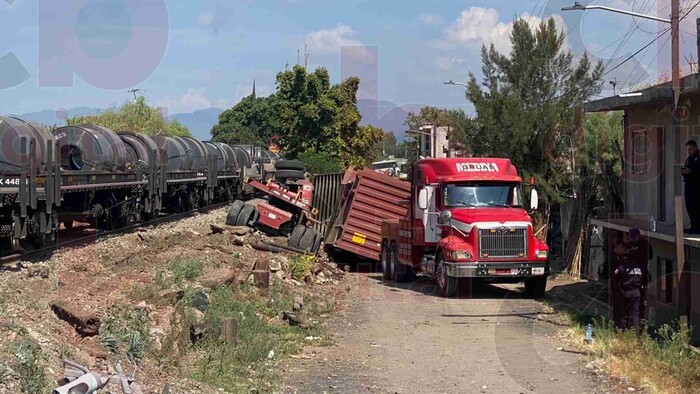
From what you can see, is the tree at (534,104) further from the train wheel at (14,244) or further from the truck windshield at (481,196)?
the train wheel at (14,244)

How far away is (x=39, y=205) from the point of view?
18.7 meters

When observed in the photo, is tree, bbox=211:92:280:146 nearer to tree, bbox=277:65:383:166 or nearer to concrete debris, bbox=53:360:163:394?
tree, bbox=277:65:383:166

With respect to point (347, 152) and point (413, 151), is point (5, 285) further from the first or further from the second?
point (413, 151)

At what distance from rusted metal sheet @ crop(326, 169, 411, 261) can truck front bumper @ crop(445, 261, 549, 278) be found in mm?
6189

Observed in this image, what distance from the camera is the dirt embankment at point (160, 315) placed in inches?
334

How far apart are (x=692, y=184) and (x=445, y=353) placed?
4.72 meters

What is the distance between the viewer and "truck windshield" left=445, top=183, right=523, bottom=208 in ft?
62.3

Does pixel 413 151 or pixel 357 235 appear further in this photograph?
pixel 413 151

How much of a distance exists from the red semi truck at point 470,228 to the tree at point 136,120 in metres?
51.6

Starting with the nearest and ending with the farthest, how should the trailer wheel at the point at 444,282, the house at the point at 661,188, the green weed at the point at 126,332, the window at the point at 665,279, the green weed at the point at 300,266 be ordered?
the green weed at the point at 126,332 → the house at the point at 661,188 → the window at the point at 665,279 → the trailer wheel at the point at 444,282 → the green weed at the point at 300,266

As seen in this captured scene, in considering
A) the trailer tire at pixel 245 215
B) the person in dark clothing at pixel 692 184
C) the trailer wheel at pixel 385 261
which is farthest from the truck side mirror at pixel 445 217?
the trailer tire at pixel 245 215

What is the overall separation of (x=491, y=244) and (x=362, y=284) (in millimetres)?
4647

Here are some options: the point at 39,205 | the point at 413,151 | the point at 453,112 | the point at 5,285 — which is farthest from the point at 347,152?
the point at 5,285

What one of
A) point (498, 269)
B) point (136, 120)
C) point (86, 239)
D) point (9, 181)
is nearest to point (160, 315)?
point (9, 181)
